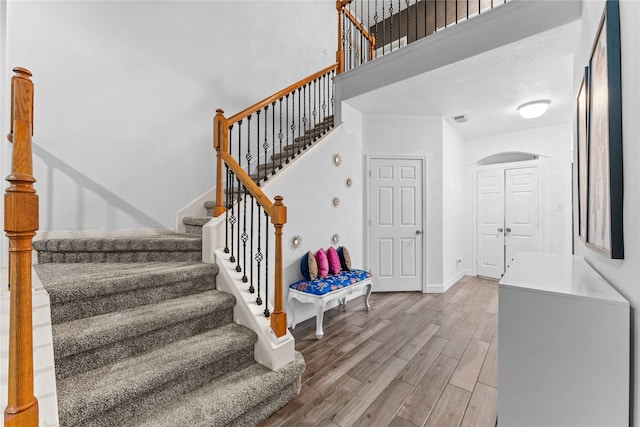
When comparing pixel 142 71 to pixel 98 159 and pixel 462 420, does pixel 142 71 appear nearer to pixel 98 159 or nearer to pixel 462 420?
pixel 98 159

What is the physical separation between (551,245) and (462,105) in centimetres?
286

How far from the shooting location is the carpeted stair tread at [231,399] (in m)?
1.41

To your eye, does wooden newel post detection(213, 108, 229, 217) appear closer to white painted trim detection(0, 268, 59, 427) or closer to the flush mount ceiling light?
white painted trim detection(0, 268, 59, 427)

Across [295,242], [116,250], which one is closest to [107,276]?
[116,250]

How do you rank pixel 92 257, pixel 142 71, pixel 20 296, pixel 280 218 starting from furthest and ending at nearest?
pixel 142 71
pixel 92 257
pixel 280 218
pixel 20 296

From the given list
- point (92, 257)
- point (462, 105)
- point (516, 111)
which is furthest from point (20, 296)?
point (516, 111)

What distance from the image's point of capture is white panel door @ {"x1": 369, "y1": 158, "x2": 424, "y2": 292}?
4.37m

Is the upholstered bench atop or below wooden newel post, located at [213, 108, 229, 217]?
below

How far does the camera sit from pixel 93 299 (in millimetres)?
1711

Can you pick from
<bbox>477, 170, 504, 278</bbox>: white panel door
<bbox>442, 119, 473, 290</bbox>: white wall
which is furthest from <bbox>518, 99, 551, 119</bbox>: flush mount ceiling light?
<bbox>477, 170, 504, 278</bbox>: white panel door

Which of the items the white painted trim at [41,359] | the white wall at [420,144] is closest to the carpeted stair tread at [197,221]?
the white painted trim at [41,359]

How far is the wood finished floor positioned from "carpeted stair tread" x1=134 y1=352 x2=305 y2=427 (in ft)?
0.52

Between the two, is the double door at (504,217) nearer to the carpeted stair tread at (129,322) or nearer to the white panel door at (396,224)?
the white panel door at (396,224)

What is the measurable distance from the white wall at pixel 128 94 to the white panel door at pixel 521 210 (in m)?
4.65
